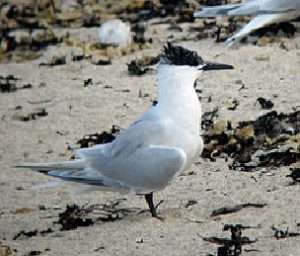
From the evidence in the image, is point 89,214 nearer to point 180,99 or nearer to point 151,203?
point 151,203

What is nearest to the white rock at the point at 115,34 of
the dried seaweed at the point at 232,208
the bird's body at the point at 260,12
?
the bird's body at the point at 260,12

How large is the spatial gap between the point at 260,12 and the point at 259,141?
2.16 meters

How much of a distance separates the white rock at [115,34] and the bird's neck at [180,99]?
125 inches

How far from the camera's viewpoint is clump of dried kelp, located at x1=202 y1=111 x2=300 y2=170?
5855 millimetres

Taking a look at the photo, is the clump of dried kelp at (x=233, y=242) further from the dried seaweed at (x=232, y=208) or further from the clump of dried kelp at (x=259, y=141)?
the clump of dried kelp at (x=259, y=141)

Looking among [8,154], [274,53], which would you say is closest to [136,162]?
[8,154]

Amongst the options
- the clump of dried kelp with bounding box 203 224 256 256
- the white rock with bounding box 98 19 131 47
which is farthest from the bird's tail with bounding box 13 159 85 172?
the white rock with bounding box 98 19 131 47

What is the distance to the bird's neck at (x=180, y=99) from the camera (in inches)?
210

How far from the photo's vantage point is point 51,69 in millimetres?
8414

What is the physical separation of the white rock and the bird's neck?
10.4 ft

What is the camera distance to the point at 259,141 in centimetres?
626

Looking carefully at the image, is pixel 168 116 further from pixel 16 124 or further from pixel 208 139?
pixel 16 124

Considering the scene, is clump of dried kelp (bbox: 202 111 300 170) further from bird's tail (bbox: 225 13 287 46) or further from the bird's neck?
bird's tail (bbox: 225 13 287 46)

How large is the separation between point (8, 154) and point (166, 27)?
2621 mm
